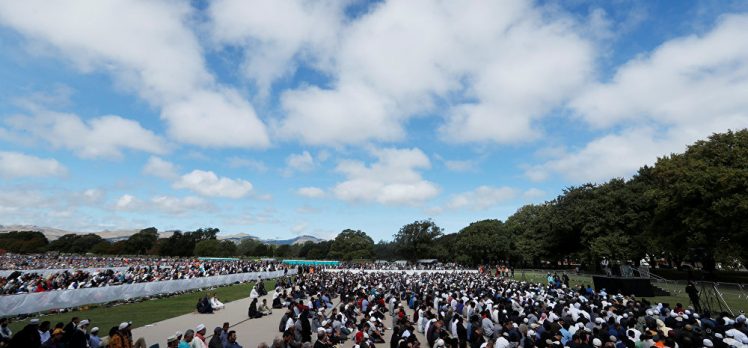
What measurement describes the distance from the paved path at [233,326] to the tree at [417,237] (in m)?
68.3

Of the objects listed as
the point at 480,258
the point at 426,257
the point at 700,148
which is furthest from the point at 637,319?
the point at 426,257

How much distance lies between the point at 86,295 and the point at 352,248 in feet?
245

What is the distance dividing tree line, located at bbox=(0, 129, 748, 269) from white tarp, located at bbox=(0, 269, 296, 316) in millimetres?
28831

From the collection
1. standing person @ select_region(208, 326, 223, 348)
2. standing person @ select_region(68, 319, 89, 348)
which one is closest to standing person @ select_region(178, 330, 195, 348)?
standing person @ select_region(208, 326, 223, 348)

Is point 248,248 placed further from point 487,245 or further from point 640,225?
point 640,225

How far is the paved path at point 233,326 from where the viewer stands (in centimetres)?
1297

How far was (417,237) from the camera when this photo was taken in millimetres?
87500

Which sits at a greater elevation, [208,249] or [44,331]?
[208,249]

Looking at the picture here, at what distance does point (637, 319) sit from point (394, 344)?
29.3ft

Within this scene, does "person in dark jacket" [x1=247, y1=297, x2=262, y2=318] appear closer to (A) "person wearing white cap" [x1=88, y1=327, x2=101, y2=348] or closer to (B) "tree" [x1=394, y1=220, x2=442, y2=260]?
(A) "person wearing white cap" [x1=88, y1=327, x2=101, y2=348]

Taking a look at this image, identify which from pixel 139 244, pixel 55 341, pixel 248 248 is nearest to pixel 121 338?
pixel 55 341

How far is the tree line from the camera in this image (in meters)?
26.3

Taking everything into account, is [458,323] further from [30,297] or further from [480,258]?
[480,258]

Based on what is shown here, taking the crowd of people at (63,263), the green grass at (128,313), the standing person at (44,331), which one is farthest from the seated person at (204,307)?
the crowd of people at (63,263)
